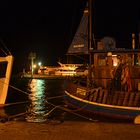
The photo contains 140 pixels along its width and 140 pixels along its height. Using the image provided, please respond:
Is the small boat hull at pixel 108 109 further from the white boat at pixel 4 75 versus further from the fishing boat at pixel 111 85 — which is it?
the white boat at pixel 4 75

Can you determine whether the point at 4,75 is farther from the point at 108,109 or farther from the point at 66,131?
the point at 66,131

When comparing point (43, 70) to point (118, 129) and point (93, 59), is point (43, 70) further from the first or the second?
point (118, 129)

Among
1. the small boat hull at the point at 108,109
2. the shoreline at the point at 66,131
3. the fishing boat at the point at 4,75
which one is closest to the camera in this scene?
the shoreline at the point at 66,131

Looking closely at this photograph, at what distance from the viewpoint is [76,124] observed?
1144 centimetres

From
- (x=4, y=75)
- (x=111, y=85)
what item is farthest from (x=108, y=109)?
(x=4, y=75)

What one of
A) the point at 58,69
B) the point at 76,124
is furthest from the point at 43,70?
the point at 76,124

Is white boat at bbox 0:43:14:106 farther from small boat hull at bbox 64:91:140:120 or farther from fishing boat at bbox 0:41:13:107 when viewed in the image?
small boat hull at bbox 64:91:140:120

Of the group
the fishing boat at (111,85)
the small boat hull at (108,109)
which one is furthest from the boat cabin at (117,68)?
the small boat hull at (108,109)

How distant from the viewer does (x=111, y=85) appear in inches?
729

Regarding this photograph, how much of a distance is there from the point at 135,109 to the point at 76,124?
→ 652cm

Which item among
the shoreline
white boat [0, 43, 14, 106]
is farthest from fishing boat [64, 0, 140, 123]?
the shoreline

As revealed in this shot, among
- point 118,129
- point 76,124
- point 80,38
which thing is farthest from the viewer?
point 80,38

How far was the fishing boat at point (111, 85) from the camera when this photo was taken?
57.8ft

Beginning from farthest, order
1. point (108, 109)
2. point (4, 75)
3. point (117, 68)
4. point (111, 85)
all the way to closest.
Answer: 1. point (4, 75)
2. point (117, 68)
3. point (111, 85)
4. point (108, 109)
